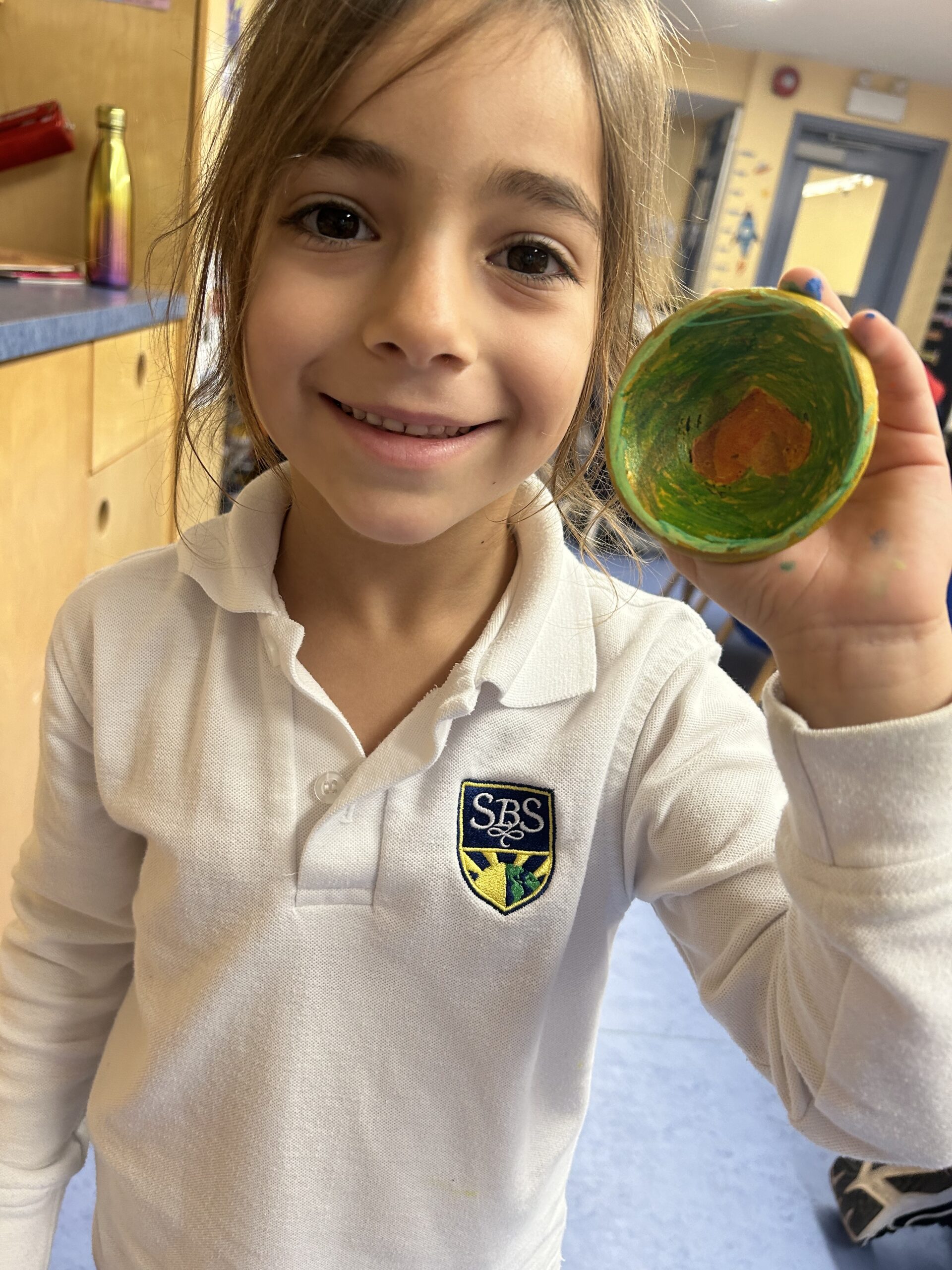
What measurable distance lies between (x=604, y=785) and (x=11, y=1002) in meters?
0.51

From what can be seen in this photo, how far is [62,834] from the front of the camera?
728 millimetres

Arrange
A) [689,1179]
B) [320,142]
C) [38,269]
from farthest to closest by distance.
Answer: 1. [38,269]
2. [689,1179]
3. [320,142]

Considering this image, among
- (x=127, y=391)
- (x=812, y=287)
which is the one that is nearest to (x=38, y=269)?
(x=127, y=391)

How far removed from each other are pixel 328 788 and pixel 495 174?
0.38 meters

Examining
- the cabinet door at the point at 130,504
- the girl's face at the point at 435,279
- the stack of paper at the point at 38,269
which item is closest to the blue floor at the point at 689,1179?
the cabinet door at the point at 130,504

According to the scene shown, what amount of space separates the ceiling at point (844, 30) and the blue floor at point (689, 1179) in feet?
14.4

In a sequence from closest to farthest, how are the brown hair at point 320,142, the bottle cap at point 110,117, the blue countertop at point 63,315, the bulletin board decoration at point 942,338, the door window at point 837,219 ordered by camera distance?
the brown hair at point 320,142 < the blue countertop at point 63,315 < the bottle cap at point 110,117 < the bulletin board decoration at point 942,338 < the door window at point 837,219

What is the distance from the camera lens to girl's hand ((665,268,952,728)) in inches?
18.6

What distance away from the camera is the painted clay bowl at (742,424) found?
0.47m

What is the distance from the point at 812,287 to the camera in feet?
1.60

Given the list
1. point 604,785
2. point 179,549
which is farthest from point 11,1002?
point 604,785

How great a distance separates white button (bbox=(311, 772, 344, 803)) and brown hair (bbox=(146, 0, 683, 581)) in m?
0.25

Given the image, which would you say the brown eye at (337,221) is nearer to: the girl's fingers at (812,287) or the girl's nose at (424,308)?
the girl's nose at (424,308)

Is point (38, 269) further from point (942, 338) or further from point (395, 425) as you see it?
point (942, 338)
